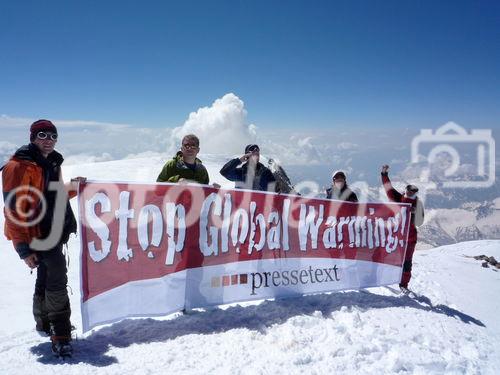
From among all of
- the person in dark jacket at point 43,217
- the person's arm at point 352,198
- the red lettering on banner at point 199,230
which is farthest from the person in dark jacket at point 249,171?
the person in dark jacket at point 43,217

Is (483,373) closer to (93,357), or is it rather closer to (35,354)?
(93,357)

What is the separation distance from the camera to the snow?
3.93m

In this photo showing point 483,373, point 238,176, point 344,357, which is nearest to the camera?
point 344,357

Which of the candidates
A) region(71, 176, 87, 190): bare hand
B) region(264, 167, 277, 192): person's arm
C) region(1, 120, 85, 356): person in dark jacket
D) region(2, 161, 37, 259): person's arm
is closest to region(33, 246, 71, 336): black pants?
region(1, 120, 85, 356): person in dark jacket

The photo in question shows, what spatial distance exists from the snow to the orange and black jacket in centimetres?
137

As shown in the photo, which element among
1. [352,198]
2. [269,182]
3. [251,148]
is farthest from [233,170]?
[352,198]

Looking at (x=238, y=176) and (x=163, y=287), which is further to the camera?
(x=238, y=176)

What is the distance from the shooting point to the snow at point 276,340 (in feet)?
12.9

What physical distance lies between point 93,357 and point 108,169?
21077 mm

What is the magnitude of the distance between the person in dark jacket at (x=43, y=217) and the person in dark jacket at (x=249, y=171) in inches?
127

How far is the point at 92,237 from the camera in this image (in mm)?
4453

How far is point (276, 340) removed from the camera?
4.55 m

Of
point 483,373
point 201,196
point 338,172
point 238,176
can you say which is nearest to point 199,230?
point 201,196

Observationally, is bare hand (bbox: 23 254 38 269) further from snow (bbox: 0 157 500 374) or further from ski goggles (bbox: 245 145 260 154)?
ski goggles (bbox: 245 145 260 154)
